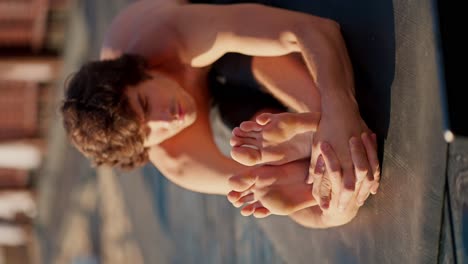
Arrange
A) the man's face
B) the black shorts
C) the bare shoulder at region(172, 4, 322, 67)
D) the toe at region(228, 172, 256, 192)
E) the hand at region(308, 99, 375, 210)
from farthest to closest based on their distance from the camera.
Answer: the black shorts, the man's face, the bare shoulder at region(172, 4, 322, 67), the toe at region(228, 172, 256, 192), the hand at region(308, 99, 375, 210)

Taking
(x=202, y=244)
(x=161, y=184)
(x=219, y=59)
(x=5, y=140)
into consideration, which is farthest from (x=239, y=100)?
(x=5, y=140)

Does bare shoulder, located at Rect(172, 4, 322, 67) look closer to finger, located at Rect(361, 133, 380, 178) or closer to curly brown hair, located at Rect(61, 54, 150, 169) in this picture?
curly brown hair, located at Rect(61, 54, 150, 169)

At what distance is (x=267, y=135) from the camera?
3.98ft

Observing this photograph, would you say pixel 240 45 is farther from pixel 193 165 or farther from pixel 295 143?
pixel 193 165

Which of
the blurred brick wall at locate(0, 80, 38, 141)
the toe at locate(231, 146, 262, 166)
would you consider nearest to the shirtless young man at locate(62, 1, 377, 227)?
the toe at locate(231, 146, 262, 166)

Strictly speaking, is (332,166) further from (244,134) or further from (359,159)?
(244,134)

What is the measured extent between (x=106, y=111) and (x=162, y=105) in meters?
0.13

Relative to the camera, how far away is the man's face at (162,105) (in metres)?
1.50

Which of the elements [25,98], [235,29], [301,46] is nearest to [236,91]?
[235,29]

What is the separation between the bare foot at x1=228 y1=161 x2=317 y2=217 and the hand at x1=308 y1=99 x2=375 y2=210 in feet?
0.24

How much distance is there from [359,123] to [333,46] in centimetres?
18

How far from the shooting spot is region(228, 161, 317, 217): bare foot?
1276mm

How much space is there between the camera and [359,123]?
47.5 inches

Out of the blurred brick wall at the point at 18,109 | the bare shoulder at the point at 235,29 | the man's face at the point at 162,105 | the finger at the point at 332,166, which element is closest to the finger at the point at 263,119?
the finger at the point at 332,166
